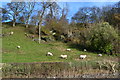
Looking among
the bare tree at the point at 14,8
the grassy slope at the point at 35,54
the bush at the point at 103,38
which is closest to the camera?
the grassy slope at the point at 35,54

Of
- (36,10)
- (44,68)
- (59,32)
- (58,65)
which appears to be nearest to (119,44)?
(58,65)

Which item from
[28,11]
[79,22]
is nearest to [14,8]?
[28,11]

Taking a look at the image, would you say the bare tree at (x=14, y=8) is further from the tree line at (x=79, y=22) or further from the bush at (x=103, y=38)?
the bush at (x=103, y=38)

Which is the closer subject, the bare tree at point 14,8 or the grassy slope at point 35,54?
the grassy slope at point 35,54

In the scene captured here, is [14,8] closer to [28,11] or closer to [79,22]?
[28,11]

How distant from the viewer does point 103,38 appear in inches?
450

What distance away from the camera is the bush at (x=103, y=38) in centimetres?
1133

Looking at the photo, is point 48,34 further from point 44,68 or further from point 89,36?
point 44,68

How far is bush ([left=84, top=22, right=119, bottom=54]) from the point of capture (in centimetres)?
1133

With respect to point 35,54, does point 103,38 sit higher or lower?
higher

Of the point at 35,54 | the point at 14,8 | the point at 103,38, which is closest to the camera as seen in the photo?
the point at 35,54

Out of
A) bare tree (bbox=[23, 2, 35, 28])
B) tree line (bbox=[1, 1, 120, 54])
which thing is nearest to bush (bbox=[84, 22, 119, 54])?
tree line (bbox=[1, 1, 120, 54])

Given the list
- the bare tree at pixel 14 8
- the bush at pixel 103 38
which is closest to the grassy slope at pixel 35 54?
the bush at pixel 103 38

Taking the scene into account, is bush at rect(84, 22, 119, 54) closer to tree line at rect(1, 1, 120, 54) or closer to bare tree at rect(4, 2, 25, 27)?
tree line at rect(1, 1, 120, 54)
